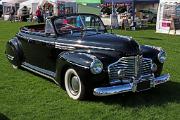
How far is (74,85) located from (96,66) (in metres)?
0.73

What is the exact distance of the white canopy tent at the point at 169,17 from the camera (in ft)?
74.3

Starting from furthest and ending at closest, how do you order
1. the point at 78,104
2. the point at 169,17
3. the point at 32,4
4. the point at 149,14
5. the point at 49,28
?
the point at 32,4, the point at 149,14, the point at 169,17, the point at 49,28, the point at 78,104

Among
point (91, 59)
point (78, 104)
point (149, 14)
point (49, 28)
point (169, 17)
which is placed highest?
point (149, 14)

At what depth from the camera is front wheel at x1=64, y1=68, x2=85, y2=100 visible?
22.4ft

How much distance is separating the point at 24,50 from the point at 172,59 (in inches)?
183

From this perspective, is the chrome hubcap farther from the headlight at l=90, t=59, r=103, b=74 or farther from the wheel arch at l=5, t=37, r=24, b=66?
the wheel arch at l=5, t=37, r=24, b=66

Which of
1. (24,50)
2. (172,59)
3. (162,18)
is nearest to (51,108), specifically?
(24,50)

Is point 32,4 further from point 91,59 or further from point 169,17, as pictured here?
point 91,59

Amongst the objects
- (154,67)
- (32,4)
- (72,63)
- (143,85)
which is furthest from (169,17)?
(32,4)

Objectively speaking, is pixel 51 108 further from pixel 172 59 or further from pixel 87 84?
pixel 172 59

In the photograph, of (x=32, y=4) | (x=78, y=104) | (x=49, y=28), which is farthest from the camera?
(x=32, y=4)

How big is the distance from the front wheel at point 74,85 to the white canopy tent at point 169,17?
1613cm

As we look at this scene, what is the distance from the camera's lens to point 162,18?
2408 cm

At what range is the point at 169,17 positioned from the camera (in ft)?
78.1
